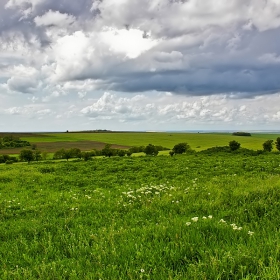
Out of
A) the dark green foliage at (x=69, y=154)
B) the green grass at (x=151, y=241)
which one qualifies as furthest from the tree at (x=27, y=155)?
the green grass at (x=151, y=241)

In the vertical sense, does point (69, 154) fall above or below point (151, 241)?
below

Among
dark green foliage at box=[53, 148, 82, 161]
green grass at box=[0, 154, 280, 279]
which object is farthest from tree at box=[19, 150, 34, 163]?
green grass at box=[0, 154, 280, 279]

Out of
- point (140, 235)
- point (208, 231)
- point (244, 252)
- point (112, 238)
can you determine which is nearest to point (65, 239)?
point (112, 238)

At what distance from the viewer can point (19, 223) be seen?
8195mm

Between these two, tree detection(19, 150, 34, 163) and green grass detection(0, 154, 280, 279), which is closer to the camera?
green grass detection(0, 154, 280, 279)

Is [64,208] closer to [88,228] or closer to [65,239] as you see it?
[88,228]

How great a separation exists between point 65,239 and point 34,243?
2.43ft

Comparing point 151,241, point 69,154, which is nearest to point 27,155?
point 69,154

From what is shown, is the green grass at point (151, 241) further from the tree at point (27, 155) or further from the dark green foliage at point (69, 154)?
the tree at point (27, 155)

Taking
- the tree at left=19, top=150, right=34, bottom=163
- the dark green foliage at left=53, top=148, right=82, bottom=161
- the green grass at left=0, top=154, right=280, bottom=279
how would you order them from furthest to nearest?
the tree at left=19, top=150, right=34, bottom=163, the dark green foliage at left=53, top=148, right=82, bottom=161, the green grass at left=0, top=154, right=280, bottom=279

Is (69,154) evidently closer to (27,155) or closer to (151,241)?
(27,155)

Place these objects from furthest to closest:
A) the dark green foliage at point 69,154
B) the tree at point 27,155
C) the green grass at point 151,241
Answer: the tree at point 27,155, the dark green foliage at point 69,154, the green grass at point 151,241

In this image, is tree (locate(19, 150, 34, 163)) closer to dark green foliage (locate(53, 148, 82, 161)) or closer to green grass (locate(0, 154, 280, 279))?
dark green foliage (locate(53, 148, 82, 161))

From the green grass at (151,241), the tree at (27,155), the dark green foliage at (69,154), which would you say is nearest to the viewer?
the green grass at (151,241)
